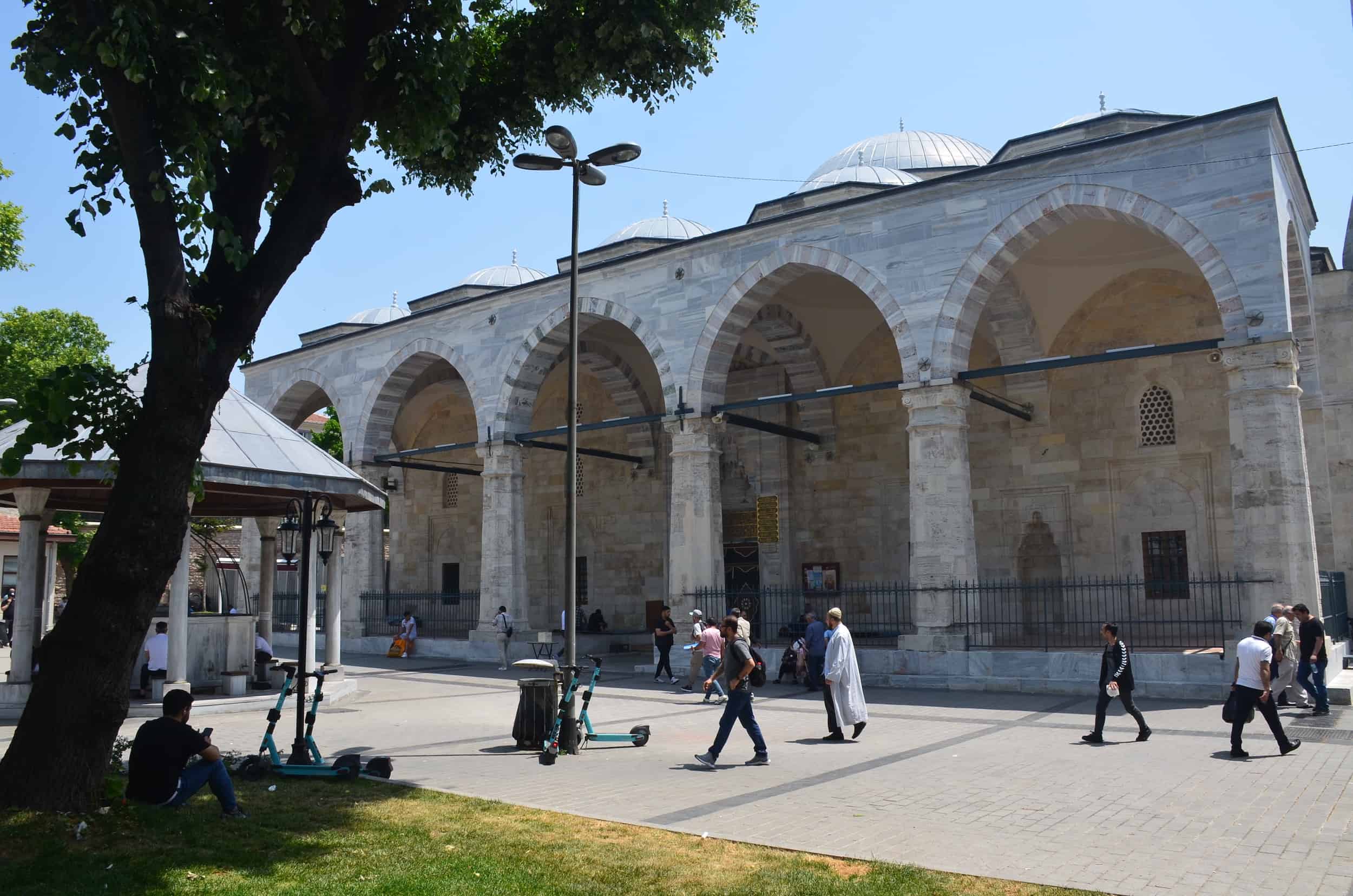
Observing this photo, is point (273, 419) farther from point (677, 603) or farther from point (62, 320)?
point (62, 320)

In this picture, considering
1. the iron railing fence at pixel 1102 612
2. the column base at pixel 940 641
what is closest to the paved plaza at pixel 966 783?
the column base at pixel 940 641

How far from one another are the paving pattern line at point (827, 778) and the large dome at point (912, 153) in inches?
655

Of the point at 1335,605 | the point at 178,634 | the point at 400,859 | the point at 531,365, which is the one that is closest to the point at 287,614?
the point at 531,365

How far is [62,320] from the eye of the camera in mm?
27219

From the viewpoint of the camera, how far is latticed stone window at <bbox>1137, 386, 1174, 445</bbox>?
1875cm

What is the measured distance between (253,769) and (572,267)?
17.2 ft

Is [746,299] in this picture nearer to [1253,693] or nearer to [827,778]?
[1253,693]

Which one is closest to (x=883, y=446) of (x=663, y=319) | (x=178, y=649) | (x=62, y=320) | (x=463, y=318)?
(x=663, y=319)

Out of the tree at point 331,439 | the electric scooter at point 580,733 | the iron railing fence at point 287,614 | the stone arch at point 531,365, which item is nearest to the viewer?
the electric scooter at point 580,733

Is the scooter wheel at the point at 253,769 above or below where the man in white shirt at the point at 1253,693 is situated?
below

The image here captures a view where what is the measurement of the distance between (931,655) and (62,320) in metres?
24.0

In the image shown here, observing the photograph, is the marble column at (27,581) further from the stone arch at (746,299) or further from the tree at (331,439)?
the tree at (331,439)

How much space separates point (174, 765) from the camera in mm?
6410

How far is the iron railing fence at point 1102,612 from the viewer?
55.1 feet
